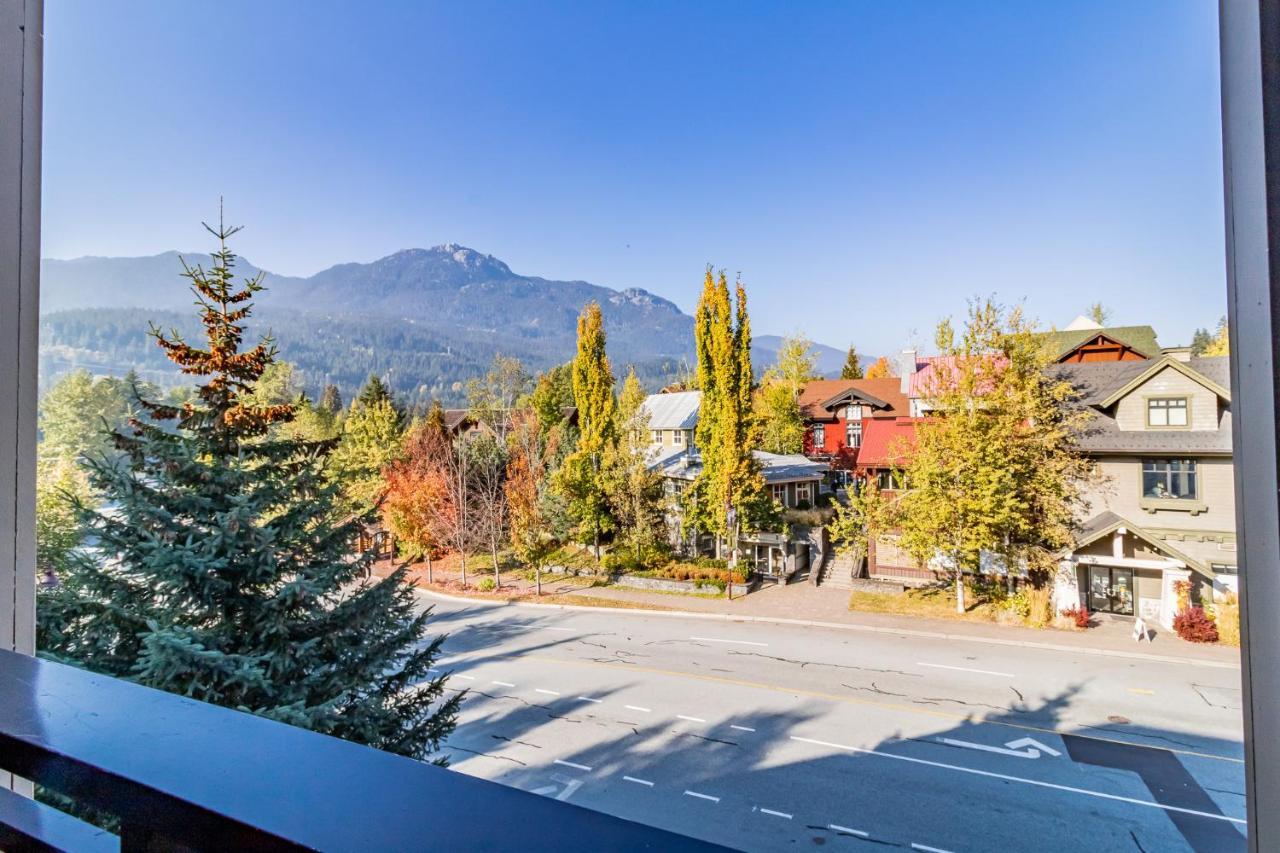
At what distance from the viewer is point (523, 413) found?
152 inches

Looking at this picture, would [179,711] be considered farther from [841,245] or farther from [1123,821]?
[841,245]

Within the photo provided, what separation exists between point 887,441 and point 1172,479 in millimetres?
884

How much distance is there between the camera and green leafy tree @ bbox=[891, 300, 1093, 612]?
141 cm

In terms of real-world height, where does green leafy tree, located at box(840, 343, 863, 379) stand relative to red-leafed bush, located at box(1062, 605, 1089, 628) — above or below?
above

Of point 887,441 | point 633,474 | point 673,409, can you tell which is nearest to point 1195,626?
point 887,441

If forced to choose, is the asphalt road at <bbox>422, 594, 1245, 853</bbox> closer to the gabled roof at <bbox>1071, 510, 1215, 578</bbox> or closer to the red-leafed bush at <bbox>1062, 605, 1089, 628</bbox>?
the red-leafed bush at <bbox>1062, 605, 1089, 628</bbox>

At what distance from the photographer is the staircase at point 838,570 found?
255 cm

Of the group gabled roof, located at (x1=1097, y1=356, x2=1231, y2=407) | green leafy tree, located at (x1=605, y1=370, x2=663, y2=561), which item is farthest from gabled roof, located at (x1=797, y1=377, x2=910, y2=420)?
green leafy tree, located at (x1=605, y1=370, x2=663, y2=561)

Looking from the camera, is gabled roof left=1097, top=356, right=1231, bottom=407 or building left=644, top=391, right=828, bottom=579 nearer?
gabled roof left=1097, top=356, right=1231, bottom=407

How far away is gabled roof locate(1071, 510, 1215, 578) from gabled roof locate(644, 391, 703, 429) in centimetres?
279

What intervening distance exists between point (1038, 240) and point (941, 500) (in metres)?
0.73

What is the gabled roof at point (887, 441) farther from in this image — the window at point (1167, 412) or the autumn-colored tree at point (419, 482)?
the autumn-colored tree at point (419, 482)

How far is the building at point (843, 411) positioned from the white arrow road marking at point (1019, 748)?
2.88 feet

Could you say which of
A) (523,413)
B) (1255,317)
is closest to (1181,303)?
(1255,317)
